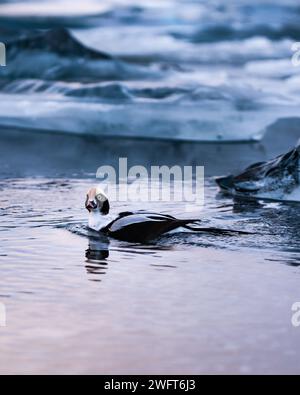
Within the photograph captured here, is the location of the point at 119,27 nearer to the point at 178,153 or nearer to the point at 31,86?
the point at 31,86

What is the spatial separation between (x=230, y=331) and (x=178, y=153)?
8.07 meters

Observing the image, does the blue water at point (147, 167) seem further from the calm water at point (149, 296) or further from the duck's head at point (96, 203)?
the duck's head at point (96, 203)

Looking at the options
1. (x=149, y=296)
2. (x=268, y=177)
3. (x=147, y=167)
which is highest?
(x=147, y=167)

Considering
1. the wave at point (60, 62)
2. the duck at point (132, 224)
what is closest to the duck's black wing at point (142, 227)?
the duck at point (132, 224)

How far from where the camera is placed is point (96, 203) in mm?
7789

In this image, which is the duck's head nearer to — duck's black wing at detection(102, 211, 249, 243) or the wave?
duck's black wing at detection(102, 211, 249, 243)

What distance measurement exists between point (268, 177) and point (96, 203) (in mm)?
2376

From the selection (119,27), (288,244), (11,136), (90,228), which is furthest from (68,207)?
(119,27)

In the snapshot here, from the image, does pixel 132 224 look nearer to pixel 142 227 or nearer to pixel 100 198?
pixel 142 227

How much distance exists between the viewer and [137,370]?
447cm

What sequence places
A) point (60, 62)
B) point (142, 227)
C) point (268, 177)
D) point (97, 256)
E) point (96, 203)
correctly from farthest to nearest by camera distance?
point (60, 62) → point (268, 177) → point (96, 203) → point (142, 227) → point (97, 256)

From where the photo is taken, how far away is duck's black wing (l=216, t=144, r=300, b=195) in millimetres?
9516

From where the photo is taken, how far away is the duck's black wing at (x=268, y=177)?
952cm

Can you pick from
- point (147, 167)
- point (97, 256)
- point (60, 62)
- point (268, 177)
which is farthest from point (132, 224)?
point (60, 62)
